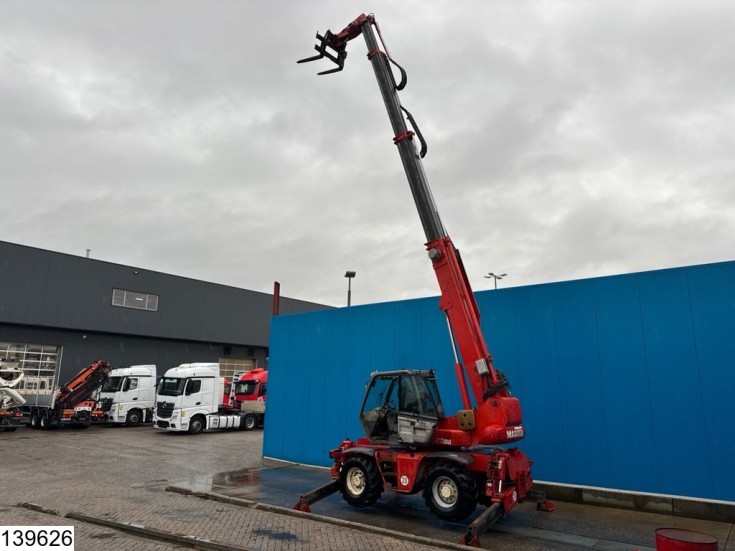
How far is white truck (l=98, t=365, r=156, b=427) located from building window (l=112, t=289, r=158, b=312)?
5292 mm

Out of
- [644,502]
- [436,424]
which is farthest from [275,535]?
[644,502]

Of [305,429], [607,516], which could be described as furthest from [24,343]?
[607,516]

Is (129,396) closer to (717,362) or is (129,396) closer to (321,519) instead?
(321,519)

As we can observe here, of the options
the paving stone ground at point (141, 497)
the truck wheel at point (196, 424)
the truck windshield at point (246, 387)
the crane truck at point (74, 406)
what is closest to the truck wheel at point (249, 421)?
the truck windshield at point (246, 387)

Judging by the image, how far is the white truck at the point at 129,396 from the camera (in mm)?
24547

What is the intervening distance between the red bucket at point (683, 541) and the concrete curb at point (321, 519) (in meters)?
2.65

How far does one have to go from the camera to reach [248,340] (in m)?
36.2

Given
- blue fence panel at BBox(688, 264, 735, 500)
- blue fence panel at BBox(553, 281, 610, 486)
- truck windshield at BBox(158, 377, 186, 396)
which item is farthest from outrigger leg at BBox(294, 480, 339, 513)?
truck windshield at BBox(158, 377, 186, 396)

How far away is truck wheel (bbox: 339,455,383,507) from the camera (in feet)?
29.1

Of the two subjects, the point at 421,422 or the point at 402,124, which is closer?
the point at 421,422

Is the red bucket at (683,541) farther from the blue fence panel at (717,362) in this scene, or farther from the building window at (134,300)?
the building window at (134,300)

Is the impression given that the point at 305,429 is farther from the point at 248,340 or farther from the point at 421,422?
the point at 248,340

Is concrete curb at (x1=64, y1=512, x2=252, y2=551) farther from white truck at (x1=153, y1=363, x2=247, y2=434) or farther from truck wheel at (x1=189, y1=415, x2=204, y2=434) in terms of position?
truck wheel at (x1=189, y1=415, x2=204, y2=434)

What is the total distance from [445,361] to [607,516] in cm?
423
